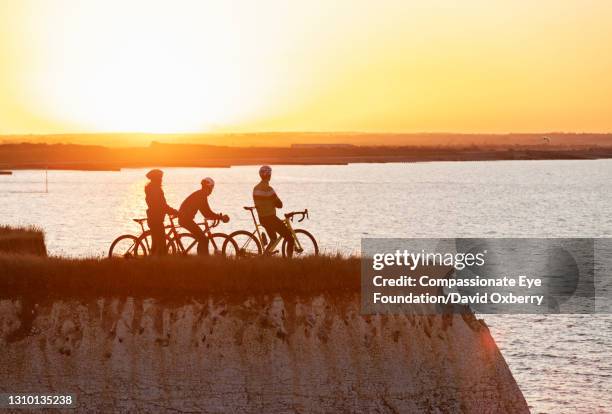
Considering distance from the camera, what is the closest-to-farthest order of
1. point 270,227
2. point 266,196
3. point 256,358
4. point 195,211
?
1. point 256,358
2. point 266,196
3. point 195,211
4. point 270,227

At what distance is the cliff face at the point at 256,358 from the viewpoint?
19.9m

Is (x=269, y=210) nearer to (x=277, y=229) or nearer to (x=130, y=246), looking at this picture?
(x=277, y=229)

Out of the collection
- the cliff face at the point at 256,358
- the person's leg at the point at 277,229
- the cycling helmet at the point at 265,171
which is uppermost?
the cycling helmet at the point at 265,171

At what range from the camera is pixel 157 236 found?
1012 inches

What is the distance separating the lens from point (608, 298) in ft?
157

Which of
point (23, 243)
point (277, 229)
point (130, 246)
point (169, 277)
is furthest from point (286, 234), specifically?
point (23, 243)

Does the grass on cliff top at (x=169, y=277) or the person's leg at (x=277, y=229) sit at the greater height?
the person's leg at (x=277, y=229)

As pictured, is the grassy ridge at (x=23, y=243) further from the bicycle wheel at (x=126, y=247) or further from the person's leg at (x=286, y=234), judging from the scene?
the person's leg at (x=286, y=234)

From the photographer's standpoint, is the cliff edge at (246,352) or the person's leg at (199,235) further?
the person's leg at (199,235)

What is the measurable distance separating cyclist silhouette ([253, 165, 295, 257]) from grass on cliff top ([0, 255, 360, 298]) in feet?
9.52

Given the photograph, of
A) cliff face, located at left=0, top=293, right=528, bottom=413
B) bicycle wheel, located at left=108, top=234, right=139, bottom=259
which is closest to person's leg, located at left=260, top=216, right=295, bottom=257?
bicycle wheel, located at left=108, top=234, right=139, bottom=259

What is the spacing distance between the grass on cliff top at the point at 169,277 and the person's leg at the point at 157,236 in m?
2.89

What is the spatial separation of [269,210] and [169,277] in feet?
13.8

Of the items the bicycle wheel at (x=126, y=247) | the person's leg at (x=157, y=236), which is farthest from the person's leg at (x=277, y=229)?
the bicycle wheel at (x=126, y=247)
